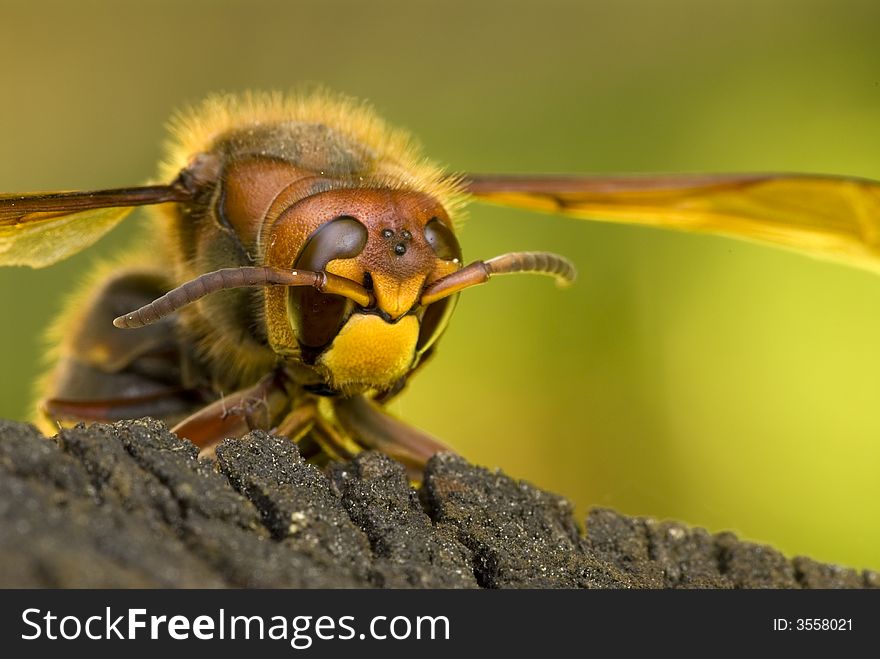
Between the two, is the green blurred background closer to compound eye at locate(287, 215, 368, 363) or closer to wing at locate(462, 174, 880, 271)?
wing at locate(462, 174, 880, 271)

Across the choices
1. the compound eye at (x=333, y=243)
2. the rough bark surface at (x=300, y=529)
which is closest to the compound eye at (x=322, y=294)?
the compound eye at (x=333, y=243)

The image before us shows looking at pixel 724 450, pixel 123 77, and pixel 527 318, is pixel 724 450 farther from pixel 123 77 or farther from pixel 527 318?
pixel 123 77

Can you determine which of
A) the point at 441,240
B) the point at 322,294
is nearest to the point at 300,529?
the point at 322,294

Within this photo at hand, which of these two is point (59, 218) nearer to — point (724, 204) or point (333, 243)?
point (333, 243)

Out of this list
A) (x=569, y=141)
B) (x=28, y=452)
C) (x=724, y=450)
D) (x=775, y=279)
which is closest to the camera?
(x=28, y=452)
